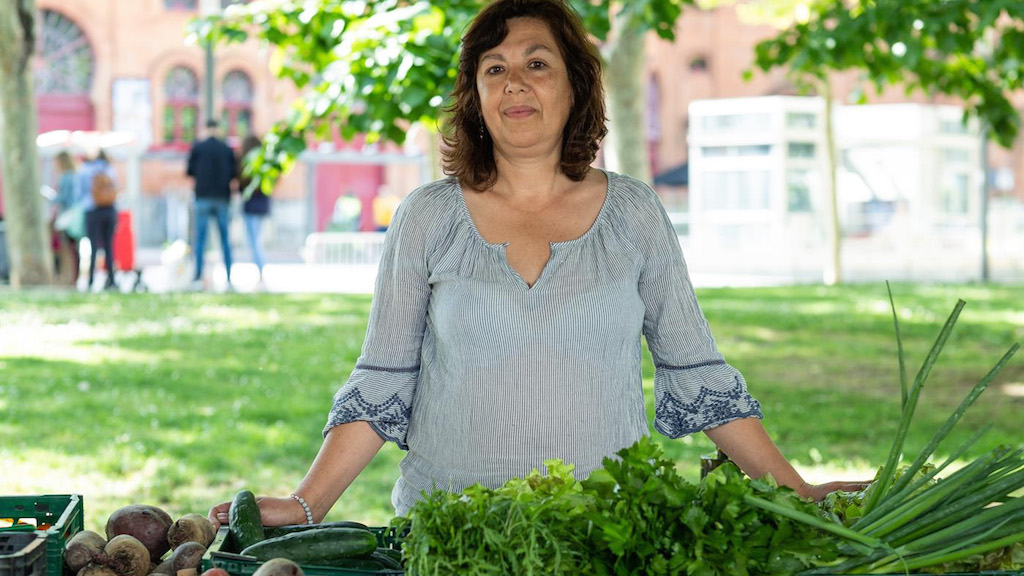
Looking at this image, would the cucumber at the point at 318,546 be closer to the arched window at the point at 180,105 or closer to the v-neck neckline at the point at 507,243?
the v-neck neckline at the point at 507,243

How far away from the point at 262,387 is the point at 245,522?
279 inches

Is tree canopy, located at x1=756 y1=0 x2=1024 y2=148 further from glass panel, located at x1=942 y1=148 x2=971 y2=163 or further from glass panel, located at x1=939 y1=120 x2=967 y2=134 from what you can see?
glass panel, located at x1=942 y1=148 x2=971 y2=163

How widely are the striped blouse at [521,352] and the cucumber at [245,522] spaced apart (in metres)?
0.44

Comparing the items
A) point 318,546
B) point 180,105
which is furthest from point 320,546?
point 180,105

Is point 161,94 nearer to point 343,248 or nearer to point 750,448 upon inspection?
point 343,248

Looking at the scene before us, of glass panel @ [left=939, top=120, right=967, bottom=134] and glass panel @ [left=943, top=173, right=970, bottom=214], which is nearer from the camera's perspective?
glass panel @ [left=939, top=120, right=967, bottom=134]

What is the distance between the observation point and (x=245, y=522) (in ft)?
7.91

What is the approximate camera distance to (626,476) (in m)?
2.04

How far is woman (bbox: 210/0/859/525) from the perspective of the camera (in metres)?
2.89

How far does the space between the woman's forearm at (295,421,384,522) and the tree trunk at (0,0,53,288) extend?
15456 mm

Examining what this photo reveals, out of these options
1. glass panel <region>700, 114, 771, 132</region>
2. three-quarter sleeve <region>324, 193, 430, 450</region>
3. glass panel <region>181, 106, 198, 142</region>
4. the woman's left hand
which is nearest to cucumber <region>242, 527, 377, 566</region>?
three-quarter sleeve <region>324, 193, 430, 450</region>

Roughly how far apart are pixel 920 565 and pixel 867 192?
83.6 ft

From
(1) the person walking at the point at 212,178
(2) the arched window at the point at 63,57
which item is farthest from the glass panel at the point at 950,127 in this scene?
(2) the arched window at the point at 63,57

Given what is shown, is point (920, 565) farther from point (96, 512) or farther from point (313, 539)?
point (96, 512)
